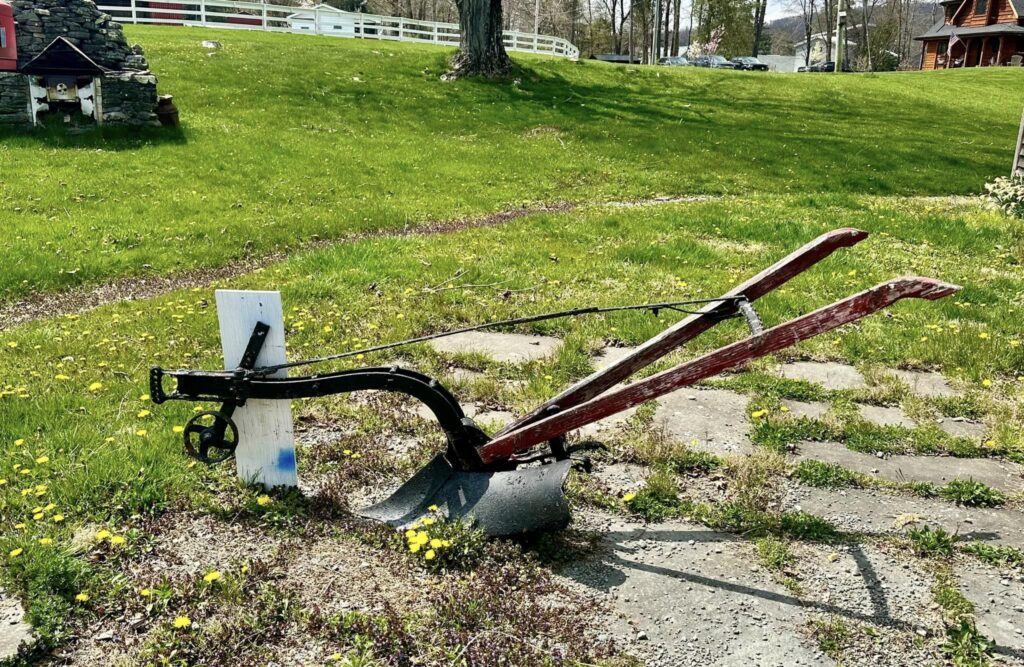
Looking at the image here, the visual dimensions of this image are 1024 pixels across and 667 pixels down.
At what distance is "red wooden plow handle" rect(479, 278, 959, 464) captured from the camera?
126 inches

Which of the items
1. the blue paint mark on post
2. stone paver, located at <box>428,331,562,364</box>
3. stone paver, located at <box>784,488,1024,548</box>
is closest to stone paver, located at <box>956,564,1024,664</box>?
stone paver, located at <box>784,488,1024,548</box>

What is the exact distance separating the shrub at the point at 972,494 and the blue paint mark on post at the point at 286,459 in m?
3.48

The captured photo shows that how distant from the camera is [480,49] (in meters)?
23.6

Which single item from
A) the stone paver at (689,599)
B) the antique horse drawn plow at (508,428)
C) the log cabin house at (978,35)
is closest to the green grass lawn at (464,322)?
the antique horse drawn plow at (508,428)

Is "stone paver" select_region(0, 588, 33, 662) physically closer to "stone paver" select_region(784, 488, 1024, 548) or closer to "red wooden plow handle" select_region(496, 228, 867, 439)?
"red wooden plow handle" select_region(496, 228, 867, 439)

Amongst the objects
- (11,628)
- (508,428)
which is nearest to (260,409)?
(508,428)

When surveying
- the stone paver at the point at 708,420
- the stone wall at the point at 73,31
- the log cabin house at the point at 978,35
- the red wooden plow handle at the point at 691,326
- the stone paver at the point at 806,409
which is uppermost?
the log cabin house at the point at 978,35

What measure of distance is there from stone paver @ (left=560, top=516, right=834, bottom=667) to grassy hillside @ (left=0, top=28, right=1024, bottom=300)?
7.40m

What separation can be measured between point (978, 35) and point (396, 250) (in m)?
60.8

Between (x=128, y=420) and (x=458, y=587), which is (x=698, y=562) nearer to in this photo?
(x=458, y=587)

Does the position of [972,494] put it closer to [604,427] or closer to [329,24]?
[604,427]

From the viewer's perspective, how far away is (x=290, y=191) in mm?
13133

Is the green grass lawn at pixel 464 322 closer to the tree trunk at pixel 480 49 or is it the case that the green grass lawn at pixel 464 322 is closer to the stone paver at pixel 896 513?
the stone paver at pixel 896 513

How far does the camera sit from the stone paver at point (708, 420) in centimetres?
492
